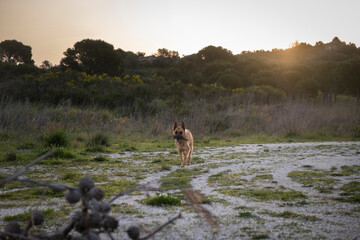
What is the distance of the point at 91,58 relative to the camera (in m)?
37.0

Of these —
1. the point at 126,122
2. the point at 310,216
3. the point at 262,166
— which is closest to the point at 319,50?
the point at 126,122

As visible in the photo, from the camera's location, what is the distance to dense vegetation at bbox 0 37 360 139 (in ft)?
67.4

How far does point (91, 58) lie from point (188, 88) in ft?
45.3

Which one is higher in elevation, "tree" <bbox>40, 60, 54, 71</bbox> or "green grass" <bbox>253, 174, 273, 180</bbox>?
"tree" <bbox>40, 60, 54, 71</bbox>

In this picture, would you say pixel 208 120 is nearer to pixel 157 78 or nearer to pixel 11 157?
pixel 11 157

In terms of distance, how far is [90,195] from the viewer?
140 centimetres

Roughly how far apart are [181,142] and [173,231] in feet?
18.1

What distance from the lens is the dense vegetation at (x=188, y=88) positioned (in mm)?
20531

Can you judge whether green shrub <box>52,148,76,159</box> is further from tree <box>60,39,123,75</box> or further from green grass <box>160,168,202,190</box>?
tree <box>60,39,123,75</box>

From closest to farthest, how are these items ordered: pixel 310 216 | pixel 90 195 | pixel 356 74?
pixel 90 195, pixel 310 216, pixel 356 74

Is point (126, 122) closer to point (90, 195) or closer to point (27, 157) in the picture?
point (27, 157)

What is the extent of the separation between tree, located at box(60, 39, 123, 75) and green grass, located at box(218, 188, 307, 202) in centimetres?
3318

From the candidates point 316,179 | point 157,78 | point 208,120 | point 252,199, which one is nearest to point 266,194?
point 252,199

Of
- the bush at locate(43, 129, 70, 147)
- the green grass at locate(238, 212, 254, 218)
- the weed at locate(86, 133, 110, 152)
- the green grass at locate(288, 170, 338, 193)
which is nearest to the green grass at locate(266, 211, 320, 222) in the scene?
the green grass at locate(238, 212, 254, 218)
